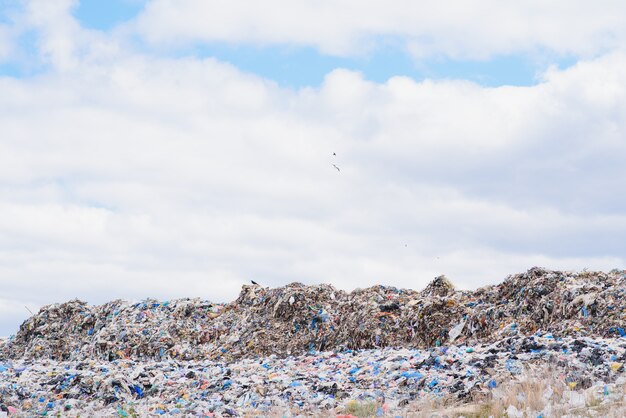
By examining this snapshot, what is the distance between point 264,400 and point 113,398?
2.37 meters

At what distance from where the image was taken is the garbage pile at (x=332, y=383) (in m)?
7.63

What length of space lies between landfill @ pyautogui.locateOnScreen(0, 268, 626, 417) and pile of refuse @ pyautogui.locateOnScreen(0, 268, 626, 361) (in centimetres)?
4

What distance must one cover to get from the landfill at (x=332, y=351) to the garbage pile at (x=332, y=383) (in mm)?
26

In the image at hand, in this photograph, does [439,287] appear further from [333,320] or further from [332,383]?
[332,383]

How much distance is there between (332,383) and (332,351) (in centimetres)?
542

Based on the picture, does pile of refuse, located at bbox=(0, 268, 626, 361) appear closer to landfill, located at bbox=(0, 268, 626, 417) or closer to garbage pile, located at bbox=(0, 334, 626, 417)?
landfill, located at bbox=(0, 268, 626, 417)

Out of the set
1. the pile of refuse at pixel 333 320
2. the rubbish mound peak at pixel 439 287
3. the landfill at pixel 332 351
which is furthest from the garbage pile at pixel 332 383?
the rubbish mound peak at pixel 439 287

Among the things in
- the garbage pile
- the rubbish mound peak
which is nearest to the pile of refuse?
the rubbish mound peak

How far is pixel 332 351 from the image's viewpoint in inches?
559

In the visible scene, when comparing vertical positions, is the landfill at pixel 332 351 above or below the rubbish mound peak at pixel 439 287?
below

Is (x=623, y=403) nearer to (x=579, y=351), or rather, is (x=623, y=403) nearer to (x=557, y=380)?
(x=557, y=380)

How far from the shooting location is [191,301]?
1850 centimetres

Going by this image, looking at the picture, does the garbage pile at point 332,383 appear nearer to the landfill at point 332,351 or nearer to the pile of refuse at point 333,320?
the landfill at point 332,351

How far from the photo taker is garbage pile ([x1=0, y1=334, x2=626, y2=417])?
7633 millimetres
